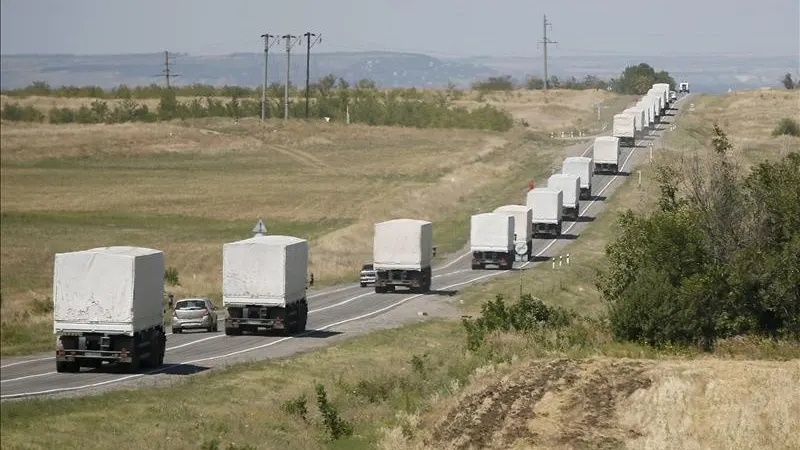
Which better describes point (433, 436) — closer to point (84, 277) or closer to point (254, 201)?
point (84, 277)

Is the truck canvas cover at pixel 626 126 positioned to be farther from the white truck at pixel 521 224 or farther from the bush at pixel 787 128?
the bush at pixel 787 128

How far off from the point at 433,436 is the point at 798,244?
16694mm

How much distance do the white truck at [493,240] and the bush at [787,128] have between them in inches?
594

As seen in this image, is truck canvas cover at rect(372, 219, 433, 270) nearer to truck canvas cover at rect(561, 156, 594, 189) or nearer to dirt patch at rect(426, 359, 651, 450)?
dirt patch at rect(426, 359, 651, 450)

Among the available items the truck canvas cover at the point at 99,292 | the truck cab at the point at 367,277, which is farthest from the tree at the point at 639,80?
the truck canvas cover at the point at 99,292

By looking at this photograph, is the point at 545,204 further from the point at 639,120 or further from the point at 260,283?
the point at 260,283

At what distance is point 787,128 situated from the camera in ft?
253

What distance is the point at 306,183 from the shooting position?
13800cm

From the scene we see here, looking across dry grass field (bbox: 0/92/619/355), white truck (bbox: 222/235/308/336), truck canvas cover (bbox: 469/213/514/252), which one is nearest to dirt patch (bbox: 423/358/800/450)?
white truck (bbox: 222/235/308/336)

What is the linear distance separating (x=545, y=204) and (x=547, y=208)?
0.28 m

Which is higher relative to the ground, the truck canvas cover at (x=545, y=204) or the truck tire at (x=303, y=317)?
the truck canvas cover at (x=545, y=204)

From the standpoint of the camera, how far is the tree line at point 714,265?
42.8 m

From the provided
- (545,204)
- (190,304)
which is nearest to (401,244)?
(190,304)

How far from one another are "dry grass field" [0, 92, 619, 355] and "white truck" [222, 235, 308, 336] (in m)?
6.78
